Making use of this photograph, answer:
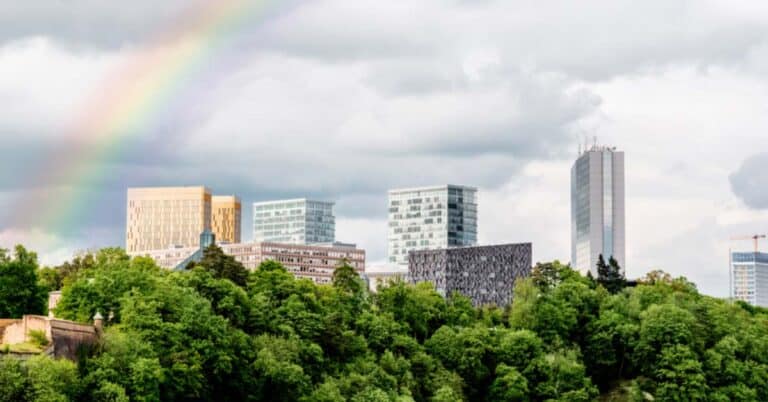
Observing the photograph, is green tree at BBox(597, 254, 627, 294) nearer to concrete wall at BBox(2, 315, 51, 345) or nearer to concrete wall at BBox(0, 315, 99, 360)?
concrete wall at BBox(0, 315, 99, 360)

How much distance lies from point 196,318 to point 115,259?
1589 inches

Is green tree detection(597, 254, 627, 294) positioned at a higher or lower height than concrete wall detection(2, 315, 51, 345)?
higher

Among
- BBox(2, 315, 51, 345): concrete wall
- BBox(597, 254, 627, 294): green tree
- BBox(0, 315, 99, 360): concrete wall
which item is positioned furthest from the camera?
BBox(597, 254, 627, 294): green tree

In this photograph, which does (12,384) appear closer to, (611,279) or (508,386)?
(508,386)

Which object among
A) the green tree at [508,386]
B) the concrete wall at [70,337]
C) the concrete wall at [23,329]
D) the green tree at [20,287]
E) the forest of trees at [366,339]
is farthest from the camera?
the green tree at [508,386]

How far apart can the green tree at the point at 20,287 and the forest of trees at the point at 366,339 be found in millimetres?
147

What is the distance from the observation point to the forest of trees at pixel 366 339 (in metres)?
108

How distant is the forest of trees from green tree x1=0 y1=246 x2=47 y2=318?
0.48 feet

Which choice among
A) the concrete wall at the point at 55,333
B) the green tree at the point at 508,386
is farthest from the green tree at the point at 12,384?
the green tree at the point at 508,386

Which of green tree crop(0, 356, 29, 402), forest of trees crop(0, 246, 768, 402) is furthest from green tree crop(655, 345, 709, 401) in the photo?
green tree crop(0, 356, 29, 402)

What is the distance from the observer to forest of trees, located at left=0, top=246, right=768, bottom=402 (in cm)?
10788

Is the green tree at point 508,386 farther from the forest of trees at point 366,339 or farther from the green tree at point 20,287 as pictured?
the green tree at point 20,287

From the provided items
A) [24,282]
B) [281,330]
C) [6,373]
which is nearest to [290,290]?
[281,330]

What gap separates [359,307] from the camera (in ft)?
482
